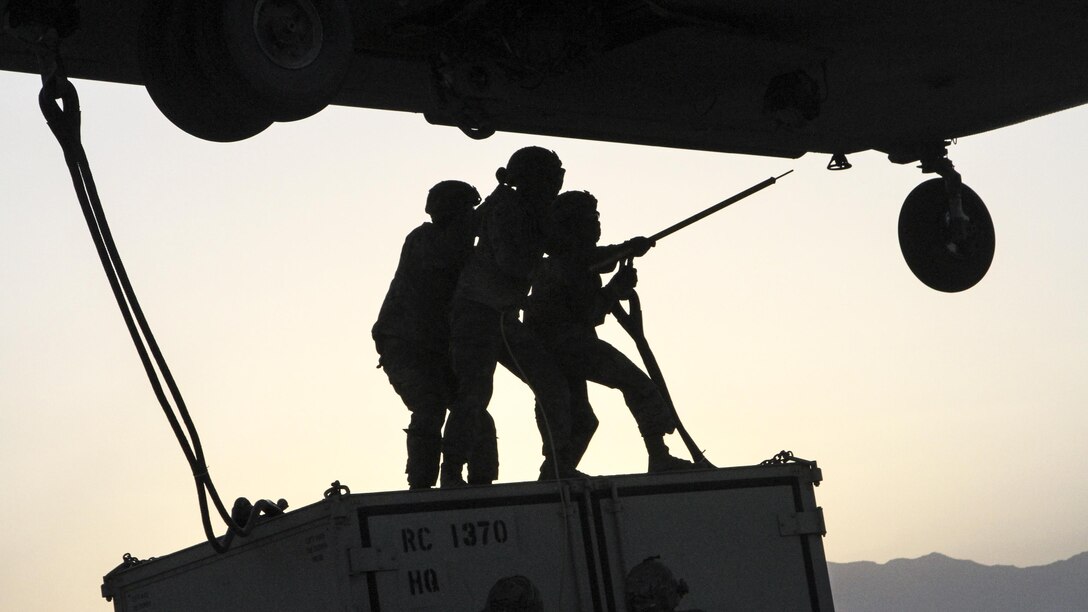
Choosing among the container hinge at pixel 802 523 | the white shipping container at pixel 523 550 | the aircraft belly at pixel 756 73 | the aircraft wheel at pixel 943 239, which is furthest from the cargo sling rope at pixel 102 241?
the aircraft wheel at pixel 943 239

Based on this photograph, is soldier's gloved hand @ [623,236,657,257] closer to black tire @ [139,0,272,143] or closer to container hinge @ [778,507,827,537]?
container hinge @ [778,507,827,537]

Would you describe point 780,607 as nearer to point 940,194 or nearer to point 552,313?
point 552,313

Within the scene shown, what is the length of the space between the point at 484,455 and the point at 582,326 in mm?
811

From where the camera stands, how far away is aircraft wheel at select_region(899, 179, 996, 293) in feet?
33.2

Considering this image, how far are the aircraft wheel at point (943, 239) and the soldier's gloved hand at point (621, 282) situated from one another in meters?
3.36

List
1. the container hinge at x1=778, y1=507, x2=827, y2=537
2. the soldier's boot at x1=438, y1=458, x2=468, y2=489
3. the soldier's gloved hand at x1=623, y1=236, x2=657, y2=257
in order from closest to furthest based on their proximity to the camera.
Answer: the container hinge at x1=778, y1=507, x2=827, y2=537
the soldier's boot at x1=438, y1=458, x2=468, y2=489
the soldier's gloved hand at x1=623, y1=236, x2=657, y2=257

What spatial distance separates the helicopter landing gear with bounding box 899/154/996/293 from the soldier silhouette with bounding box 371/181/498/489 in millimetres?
3922

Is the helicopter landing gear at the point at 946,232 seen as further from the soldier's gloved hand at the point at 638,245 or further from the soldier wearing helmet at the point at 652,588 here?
the soldier wearing helmet at the point at 652,588

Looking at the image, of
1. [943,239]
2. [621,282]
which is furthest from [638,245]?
[943,239]

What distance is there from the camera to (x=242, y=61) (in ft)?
18.1

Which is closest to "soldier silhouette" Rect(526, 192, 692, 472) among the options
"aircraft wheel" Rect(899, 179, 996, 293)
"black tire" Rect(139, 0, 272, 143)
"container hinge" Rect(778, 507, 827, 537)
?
"container hinge" Rect(778, 507, 827, 537)

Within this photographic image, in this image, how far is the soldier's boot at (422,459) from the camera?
7.09 metres

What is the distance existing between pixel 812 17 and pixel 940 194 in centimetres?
298

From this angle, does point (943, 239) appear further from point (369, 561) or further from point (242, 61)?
point (369, 561)
